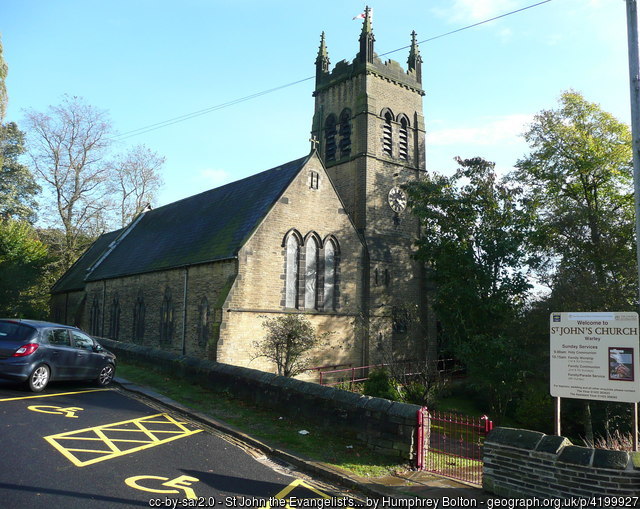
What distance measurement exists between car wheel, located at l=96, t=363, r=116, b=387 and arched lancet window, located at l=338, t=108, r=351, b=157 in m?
19.7

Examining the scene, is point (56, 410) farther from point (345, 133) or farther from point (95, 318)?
point (345, 133)

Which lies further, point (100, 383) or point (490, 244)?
→ point (490, 244)

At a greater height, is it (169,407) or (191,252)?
(191,252)

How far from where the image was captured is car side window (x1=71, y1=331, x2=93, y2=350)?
12773 millimetres

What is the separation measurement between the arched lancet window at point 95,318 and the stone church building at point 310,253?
0.58 ft

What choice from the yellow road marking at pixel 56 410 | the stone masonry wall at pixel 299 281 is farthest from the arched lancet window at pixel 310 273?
the yellow road marking at pixel 56 410

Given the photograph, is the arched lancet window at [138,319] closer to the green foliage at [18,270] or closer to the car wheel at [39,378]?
the green foliage at [18,270]

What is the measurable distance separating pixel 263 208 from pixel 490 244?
35.0 feet

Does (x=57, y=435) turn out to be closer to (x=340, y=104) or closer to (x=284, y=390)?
(x=284, y=390)

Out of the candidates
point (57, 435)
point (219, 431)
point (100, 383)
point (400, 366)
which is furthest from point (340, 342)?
point (57, 435)

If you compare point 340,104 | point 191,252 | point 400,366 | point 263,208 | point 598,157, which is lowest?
point 400,366

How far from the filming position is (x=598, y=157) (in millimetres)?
25953

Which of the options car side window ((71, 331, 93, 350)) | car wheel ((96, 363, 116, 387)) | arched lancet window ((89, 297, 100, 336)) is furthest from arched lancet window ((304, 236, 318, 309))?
arched lancet window ((89, 297, 100, 336))

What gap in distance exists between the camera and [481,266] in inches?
888
